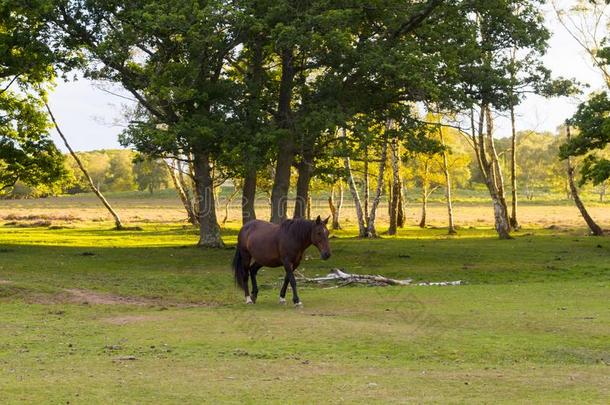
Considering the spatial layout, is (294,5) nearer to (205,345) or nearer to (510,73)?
(510,73)

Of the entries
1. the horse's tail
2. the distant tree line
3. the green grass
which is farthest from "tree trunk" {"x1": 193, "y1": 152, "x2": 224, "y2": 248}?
the horse's tail

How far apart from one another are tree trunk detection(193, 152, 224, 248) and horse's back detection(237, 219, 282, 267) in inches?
706

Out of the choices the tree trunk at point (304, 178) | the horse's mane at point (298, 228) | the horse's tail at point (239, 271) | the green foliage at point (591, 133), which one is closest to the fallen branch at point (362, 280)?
the horse's tail at point (239, 271)

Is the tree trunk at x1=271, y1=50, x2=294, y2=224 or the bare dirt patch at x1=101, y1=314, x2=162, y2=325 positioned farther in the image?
the tree trunk at x1=271, y1=50, x2=294, y2=224

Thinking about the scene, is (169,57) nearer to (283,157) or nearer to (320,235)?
(283,157)

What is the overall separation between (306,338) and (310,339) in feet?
0.43

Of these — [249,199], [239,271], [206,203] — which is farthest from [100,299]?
[249,199]

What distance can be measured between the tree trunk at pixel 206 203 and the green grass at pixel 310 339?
30.2 feet

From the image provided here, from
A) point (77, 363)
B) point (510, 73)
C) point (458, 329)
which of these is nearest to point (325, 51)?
point (510, 73)

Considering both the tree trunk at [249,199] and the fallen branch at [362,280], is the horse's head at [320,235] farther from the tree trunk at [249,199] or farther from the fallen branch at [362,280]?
the tree trunk at [249,199]

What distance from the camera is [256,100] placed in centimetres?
3547

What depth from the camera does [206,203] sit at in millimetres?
39500

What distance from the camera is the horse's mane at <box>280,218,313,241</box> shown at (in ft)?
64.7

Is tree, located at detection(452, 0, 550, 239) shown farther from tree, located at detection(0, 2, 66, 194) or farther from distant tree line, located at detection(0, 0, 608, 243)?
tree, located at detection(0, 2, 66, 194)
